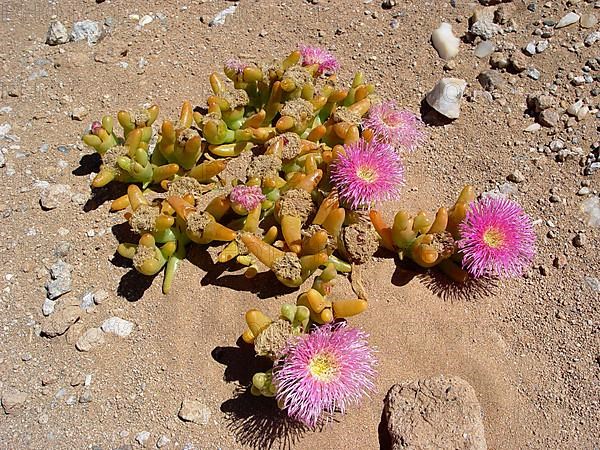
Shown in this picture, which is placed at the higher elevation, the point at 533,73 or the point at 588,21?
the point at 588,21

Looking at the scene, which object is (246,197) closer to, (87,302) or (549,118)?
(87,302)

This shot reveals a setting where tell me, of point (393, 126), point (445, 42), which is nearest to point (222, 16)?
point (445, 42)

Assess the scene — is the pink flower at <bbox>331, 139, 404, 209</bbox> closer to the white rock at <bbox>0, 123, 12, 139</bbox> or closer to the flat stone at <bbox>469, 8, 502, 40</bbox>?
the flat stone at <bbox>469, 8, 502, 40</bbox>

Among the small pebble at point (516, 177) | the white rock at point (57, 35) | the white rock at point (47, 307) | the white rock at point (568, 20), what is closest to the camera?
the white rock at point (47, 307)

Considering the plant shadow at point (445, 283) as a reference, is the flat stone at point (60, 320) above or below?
below

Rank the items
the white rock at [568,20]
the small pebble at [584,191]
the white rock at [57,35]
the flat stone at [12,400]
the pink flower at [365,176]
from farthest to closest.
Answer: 1. the white rock at [57,35]
2. the white rock at [568,20]
3. the small pebble at [584,191]
4. the pink flower at [365,176]
5. the flat stone at [12,400]

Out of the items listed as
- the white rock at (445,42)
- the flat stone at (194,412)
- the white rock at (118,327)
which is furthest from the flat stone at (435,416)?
the white rock at (445,42)

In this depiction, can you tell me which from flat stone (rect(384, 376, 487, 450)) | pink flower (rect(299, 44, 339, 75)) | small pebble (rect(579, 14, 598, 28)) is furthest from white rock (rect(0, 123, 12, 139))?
small pebble (rect(579, 14, 598, 28))

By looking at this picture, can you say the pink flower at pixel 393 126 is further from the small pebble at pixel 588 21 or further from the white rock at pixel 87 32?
the white rock at pixel 87 32
